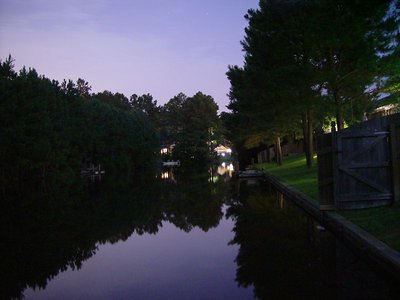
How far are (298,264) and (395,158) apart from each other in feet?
18.6

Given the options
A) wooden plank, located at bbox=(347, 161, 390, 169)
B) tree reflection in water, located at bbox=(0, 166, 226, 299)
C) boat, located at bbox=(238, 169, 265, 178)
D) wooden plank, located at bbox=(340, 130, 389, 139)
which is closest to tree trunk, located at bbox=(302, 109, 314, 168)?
boat, located at bbox=(238, 169, 265, 178)

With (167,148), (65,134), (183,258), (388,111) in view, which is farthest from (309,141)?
(167,148)

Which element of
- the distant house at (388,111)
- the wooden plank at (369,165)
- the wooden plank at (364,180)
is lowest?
the wooden plank at (364,180)

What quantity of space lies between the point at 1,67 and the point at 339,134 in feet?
117

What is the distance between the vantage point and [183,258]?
35.8 ft

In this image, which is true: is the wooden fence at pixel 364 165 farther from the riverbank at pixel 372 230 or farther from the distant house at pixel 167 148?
the distant house at pixel 167 148

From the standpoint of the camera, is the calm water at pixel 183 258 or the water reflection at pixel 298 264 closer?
the water reflection at pixel 298 264

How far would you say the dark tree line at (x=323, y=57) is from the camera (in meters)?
18.1

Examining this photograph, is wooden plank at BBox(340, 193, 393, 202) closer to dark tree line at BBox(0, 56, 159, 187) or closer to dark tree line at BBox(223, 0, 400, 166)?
dark tree line at BBox(223, 0, 400, 166)

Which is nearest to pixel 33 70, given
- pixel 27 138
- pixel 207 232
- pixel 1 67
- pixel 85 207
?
pixel 1 67

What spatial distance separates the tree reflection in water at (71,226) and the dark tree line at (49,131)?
12.7 metres

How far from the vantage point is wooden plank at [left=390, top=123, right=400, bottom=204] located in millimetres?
13312

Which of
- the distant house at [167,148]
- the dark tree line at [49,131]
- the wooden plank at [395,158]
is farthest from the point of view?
the distant house at [167,148]

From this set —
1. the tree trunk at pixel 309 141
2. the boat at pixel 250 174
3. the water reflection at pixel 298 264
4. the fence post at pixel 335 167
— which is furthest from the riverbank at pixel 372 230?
the boat at pixel 250 174
